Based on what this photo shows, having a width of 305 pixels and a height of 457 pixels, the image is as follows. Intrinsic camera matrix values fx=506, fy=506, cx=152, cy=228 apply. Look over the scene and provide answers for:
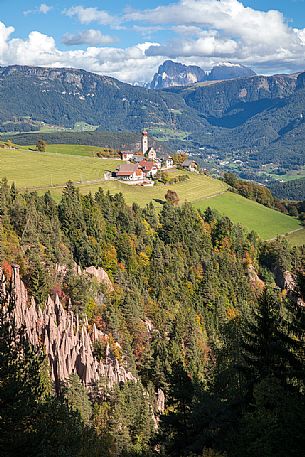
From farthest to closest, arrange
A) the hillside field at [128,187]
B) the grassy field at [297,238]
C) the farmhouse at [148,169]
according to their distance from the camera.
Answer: the farmhouse at [148,169] < the grassy field at [297,238] < the hillside field at [128,187]

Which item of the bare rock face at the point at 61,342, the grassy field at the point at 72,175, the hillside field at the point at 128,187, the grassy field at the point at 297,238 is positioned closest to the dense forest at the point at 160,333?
the bare rock face at the point at 61,342

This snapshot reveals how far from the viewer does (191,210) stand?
370ft

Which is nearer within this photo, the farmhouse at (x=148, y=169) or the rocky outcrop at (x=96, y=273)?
the rocky outcrop at (x=96, y=273)

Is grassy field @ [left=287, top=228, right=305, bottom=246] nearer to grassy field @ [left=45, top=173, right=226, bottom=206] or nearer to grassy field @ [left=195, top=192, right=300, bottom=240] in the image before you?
grassy field @ [left=195, top=192, right=300, bottom=240]

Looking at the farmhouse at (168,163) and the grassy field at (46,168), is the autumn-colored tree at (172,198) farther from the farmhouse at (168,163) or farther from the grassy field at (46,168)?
the farmhouse at (168,163)

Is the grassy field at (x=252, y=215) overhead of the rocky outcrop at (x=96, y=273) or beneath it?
beneath

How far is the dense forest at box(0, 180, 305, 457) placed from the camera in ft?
82.0

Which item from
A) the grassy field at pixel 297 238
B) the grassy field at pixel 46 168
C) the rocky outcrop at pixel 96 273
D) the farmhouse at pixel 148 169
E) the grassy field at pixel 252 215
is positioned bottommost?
the grassy field at pixel 297 238

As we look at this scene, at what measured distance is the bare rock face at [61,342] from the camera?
47312 mm

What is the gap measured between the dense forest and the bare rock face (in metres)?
1.65

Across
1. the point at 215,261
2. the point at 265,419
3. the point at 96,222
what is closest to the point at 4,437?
the point at 265,419

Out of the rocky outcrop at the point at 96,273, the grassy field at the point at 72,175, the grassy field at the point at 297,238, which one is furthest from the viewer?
the grassy field at the point at 297,238

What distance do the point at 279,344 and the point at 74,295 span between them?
3334 cm

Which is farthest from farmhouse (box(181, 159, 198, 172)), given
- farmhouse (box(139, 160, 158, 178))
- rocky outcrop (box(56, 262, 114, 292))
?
rocky outcrop (box(56, 262, 114, 292))
